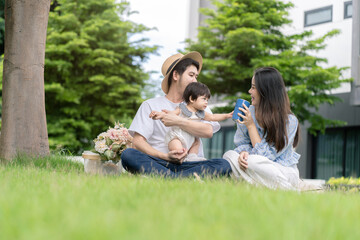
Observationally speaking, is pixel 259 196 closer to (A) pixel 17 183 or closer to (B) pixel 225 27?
(A) pixel 17 183

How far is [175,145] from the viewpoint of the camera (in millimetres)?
5598

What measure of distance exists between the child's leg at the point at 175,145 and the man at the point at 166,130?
2.9 inches

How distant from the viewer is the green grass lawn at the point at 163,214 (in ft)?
6.97

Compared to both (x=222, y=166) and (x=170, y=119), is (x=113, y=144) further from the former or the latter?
(x=222, y=166)

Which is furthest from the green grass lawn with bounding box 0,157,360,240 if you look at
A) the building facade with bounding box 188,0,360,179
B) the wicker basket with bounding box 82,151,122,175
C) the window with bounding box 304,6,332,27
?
the window with bounding box 304,6,332,27

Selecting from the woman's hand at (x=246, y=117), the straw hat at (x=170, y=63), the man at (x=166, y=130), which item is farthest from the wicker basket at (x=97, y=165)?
the woman's hand at (x=246, y=117)

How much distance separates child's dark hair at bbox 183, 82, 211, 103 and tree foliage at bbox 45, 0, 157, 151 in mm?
14311

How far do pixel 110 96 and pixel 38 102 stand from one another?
1270 cm

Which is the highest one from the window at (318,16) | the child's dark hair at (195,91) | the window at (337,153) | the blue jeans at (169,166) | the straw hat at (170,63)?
the window at (318,16)

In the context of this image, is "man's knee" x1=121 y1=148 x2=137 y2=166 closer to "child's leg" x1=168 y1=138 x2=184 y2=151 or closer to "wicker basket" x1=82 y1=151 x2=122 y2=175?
"child's leg" x1=168 y1=138 x2=184 y2=151

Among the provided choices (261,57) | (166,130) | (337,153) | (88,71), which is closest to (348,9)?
(261,57)

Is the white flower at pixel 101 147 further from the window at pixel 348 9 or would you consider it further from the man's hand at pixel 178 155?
the window at pixel 348 9

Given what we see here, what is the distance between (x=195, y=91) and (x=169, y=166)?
95cm

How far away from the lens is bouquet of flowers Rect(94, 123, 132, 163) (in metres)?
6.83
